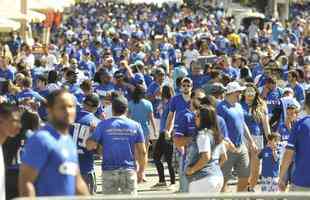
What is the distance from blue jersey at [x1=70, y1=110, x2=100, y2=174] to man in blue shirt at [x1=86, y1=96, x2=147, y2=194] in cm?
51

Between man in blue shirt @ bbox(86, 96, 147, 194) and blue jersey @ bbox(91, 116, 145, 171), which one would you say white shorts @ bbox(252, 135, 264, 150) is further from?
blue jersey @ bbox(91, 116, 145, 171)

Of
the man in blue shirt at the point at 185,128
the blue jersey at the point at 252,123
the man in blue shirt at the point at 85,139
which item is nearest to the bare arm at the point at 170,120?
the blue jersey at the point at 252,123

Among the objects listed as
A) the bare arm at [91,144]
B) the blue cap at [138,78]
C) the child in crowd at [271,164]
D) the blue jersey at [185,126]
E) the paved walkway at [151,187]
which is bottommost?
the paved walkway at [151,187]

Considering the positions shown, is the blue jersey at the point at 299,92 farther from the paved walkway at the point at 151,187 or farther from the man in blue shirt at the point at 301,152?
the man in blue shirt at the point at 301,152

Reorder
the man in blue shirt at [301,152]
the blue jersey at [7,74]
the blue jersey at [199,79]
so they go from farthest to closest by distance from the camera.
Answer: the blue jersey at [7,74] → the blue jersey at [199,79] → the man in blue shirt at [301,152]

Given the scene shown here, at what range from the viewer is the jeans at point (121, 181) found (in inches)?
458

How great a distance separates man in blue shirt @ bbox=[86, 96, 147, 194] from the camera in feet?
37.8

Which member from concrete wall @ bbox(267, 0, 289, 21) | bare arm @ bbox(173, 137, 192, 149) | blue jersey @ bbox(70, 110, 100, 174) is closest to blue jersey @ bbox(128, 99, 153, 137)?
bare arm @ bbox(173, 137, 192, 149)

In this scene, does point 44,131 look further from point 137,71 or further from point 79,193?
point 137,71

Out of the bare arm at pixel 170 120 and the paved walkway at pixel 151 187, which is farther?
the paved walkway at pixel 151 187

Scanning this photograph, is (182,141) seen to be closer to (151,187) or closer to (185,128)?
(185,128)

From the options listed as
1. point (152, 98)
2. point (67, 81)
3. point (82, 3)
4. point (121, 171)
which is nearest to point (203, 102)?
point (121, 171)

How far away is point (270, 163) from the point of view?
13930 millimetres

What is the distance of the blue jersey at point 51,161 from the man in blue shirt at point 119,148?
10.4 ft
